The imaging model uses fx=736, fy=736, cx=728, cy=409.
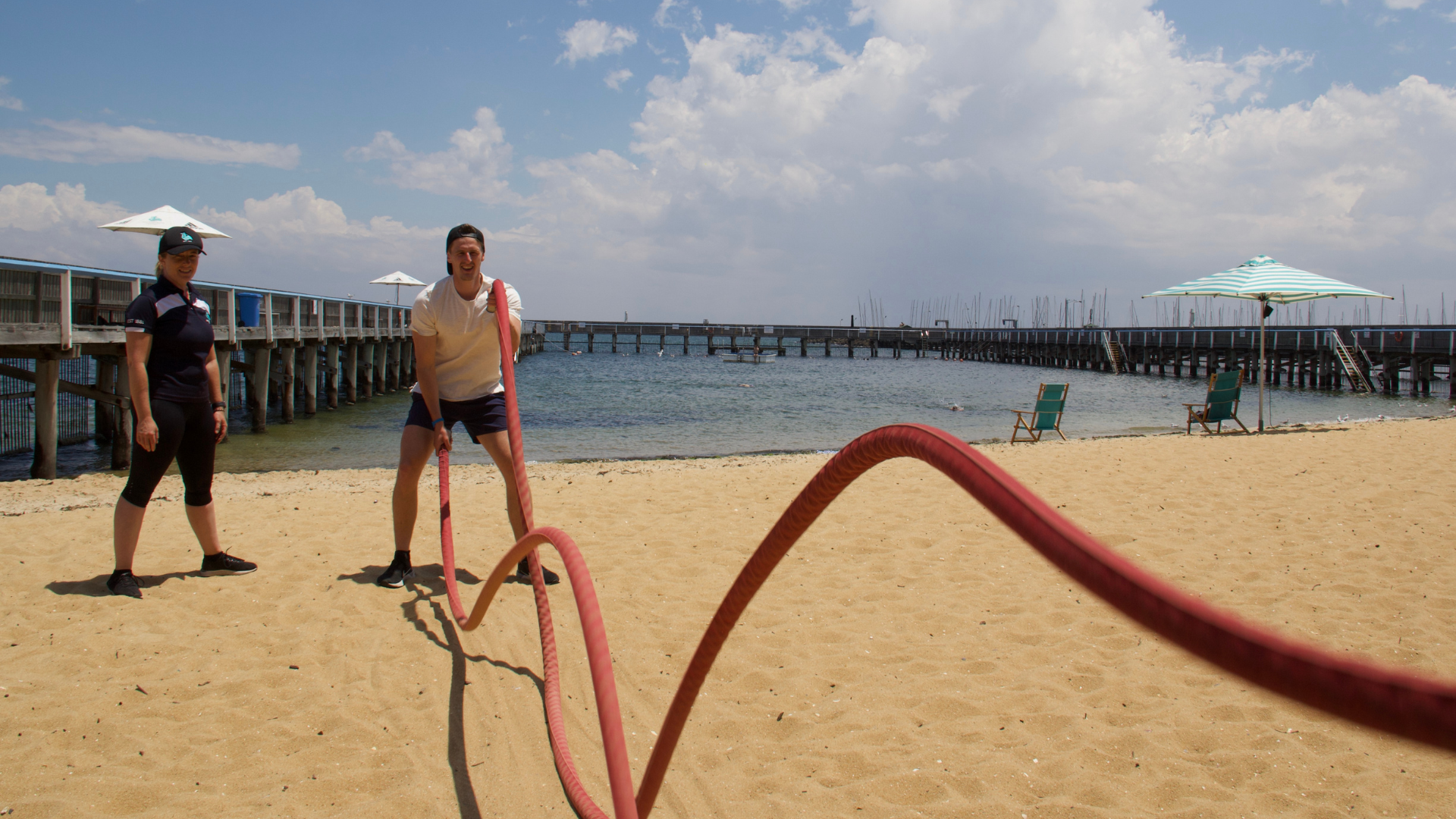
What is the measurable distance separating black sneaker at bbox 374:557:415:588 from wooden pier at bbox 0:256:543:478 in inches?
282

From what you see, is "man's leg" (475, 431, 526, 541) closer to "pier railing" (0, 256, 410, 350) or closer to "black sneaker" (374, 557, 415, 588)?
"black sneaker" (374, 557, 415, 588)

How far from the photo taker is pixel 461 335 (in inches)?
161

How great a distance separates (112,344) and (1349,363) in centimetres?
3870

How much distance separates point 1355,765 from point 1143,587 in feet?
8.79

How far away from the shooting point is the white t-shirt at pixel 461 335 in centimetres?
402

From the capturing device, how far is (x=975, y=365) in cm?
6303

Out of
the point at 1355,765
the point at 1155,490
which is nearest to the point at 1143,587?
the point at 1355,765

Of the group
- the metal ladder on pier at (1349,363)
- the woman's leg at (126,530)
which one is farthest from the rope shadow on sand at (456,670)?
the metal ladder on pier at (1349,363)

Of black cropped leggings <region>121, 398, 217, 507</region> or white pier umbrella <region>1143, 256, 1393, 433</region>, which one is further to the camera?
white pier umbrella <region>1143, 256, 1393, 433</region>

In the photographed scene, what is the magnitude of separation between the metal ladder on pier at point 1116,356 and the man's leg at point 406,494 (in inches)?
1909

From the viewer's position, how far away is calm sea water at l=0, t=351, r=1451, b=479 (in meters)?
14.4

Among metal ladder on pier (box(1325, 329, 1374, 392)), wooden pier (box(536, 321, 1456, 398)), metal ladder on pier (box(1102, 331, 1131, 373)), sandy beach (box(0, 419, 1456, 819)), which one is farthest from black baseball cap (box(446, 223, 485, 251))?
metal ladder on pier (box(1102, 331, 1131, 373))

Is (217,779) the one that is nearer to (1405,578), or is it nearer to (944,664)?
(944,664)

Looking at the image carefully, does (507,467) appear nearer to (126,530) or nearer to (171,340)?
(171,340)
